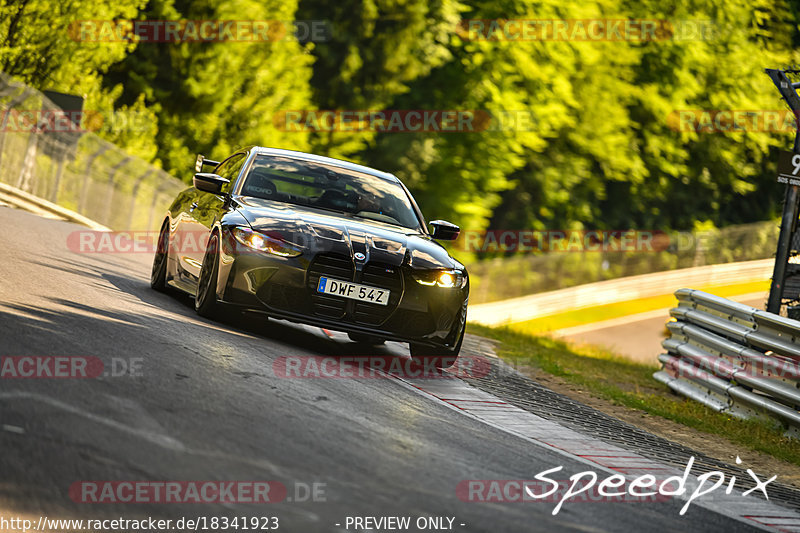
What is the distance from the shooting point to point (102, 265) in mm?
12867

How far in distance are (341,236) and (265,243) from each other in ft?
1.99

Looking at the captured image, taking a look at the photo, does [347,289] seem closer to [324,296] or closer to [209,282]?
[324,296]

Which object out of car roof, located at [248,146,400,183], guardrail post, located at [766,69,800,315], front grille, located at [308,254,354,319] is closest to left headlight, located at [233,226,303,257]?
front grille, located at [308,254,354,319]

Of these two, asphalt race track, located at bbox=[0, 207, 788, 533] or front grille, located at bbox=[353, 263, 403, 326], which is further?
front grille, located at bbox=[353, 263, 403, 326]

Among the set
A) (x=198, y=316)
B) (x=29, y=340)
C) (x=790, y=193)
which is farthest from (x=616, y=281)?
(x=29, y=340)

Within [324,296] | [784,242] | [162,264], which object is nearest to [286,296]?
[324,296]

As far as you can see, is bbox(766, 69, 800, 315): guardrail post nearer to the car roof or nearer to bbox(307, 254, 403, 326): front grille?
the car roof

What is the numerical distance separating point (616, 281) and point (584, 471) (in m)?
37.6

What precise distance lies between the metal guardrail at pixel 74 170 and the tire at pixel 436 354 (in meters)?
14.2

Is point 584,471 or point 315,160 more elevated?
point 315,160

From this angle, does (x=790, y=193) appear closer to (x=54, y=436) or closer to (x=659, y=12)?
(x=54, y=436)

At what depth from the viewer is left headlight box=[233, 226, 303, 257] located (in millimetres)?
8492

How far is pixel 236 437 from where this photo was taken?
5.40 m

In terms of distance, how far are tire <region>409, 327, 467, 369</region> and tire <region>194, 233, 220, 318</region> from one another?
169 cm
